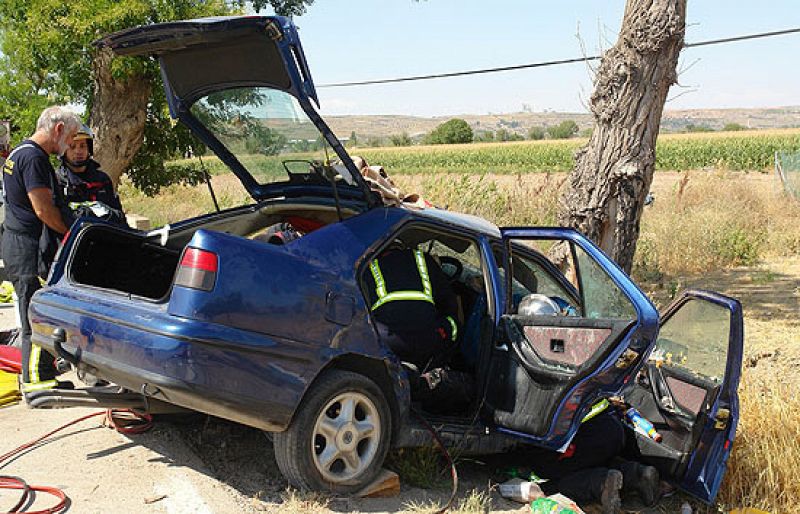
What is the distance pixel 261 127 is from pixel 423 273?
133cm

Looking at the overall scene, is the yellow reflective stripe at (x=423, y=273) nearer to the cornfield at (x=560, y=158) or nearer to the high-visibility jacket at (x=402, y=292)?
the high-visibility jacket at (x=402, y=292)

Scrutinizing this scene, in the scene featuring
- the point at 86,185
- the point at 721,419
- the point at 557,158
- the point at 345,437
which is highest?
the point at 86,185

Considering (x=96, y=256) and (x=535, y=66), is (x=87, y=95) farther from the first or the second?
(x=96, y=256)

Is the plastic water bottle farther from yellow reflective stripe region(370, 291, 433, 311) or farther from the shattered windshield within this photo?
the shattered windshield

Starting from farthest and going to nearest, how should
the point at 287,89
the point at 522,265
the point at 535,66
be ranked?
the point at 535,66, the point at 522,265, the point at 287,89

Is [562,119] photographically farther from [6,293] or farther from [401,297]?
[401,297]

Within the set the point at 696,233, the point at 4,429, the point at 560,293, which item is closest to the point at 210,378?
the point at 4,429

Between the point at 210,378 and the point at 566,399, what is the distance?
1.88 metres

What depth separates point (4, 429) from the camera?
5105mm

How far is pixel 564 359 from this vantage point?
A: 4.54m

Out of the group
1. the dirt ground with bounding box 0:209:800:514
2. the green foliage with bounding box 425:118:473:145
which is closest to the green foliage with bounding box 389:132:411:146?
the green foliage with bounding box 425:118:473:145

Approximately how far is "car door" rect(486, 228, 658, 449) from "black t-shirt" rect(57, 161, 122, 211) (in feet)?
10.1

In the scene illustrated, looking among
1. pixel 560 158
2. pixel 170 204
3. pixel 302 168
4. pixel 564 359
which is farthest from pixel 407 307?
pixel 560 158

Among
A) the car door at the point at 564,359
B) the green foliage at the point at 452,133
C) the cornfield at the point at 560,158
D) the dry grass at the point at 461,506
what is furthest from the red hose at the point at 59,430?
the green foliage at the point at 452,133
